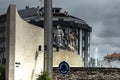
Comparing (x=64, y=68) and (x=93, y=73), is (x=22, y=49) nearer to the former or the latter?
(x=64, y=68)

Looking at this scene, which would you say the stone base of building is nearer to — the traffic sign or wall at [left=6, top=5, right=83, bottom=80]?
wall at [left=6, top=5, right=83, bottom=80]

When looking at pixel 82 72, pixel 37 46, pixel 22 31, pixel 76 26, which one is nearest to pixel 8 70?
pixel 22 31

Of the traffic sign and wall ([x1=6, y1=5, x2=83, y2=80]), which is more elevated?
wall ([x1=6, y1=5, x2=83, y2=80])

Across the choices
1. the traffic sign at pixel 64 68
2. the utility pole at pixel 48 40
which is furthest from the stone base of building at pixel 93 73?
the traffic sign at pixel 64 68

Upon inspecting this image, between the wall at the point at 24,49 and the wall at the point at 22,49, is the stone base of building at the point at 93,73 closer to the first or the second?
the wall at the point at 22,49

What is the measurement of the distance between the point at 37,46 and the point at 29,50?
5.27 feet

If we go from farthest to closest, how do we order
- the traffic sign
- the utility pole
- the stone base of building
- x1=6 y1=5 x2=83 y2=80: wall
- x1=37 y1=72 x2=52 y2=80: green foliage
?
the stone base of building < the utility pole < x1=37 y1=72 x2=52 y2=80: green foliage < x1=6 y1=5 x2=83 y2=80: wall < the traffic sign

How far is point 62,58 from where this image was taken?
145ft

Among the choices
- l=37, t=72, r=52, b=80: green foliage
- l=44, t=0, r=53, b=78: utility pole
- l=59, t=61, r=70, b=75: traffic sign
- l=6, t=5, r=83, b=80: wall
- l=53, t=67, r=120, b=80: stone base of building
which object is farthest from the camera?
l=53, t=67, r=120, b=80: stone base of building

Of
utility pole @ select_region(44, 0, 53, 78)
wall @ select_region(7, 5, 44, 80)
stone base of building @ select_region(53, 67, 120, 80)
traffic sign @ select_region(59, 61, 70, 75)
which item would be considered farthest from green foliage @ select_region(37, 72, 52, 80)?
traffic sign @ select_region(59, 61, 70, 75)

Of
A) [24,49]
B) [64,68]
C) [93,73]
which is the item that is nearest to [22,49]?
[24,49]

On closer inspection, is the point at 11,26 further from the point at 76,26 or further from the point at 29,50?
the point at 76,26

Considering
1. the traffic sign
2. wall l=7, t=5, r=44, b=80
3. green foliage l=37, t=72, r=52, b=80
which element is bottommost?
green foliage l=37, t=72, r=52, b=80

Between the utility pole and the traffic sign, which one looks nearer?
the traffic sign
